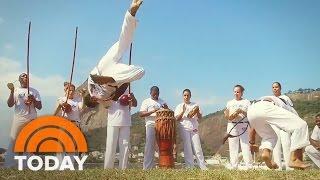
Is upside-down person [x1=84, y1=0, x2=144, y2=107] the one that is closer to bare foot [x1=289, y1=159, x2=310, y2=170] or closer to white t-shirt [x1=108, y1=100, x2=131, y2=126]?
white t-shirt [x1=108, y1=100, x2=131, y2=126]

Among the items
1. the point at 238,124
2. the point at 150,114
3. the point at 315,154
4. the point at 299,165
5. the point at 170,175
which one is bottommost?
the point at 170,175

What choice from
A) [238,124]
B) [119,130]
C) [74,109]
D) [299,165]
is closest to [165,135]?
[119,130]

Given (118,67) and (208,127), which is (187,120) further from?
(208,127)

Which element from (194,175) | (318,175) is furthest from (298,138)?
(194,175)

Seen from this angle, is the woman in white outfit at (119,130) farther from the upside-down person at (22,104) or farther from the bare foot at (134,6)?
the bare foot at (134,6)

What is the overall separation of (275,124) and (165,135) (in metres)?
3.60

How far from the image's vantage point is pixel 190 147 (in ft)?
36.2

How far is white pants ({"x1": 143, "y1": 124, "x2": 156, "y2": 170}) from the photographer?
1049 cm

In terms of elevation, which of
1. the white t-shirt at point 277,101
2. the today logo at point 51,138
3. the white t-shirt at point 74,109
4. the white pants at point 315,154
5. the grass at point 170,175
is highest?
the white t-shirt at point 74,109

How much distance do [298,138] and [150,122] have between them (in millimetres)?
4483

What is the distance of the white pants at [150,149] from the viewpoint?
10.5 meters

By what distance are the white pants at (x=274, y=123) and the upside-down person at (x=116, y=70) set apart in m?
2.15

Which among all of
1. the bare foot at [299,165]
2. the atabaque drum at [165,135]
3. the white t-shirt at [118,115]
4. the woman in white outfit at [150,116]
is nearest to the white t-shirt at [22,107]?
the white t-shirt at [118,115]

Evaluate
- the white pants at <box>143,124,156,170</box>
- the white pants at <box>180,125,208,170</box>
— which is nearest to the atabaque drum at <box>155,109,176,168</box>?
the white pants at <box>143,124,156,170</box>
